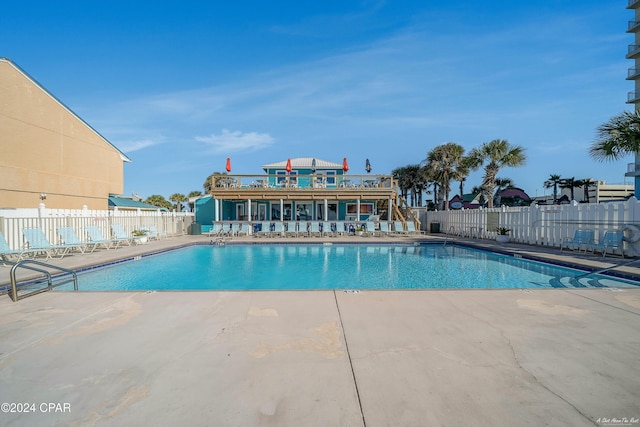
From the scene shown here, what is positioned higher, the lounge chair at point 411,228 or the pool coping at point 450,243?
the lounge chair at point 411,228

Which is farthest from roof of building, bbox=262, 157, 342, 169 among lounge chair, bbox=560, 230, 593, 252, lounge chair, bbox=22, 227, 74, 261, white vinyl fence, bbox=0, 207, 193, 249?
lounge chair, bbox=22, 227, 74, 261

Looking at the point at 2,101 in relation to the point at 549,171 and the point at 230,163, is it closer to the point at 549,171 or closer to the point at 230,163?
the point at 230,163

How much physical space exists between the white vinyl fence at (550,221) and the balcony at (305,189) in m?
5.16

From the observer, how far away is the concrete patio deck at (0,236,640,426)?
1987mm

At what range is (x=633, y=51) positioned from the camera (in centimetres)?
2759

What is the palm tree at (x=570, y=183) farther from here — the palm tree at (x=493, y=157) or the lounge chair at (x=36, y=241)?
the lounge chair at (x=36, y=241)

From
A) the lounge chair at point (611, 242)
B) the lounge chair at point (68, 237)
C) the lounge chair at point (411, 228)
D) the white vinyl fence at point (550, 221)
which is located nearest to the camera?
the lounge chair at point (611, 242)

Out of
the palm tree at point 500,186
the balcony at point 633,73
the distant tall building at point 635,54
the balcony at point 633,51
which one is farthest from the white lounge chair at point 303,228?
the palm tree at point 500,186

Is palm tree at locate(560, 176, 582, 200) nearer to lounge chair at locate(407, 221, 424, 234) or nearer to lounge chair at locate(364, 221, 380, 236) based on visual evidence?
lounge chair at locate(407, 221, 424, 234)

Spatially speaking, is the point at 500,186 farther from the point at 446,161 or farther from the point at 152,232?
the point at 152,232

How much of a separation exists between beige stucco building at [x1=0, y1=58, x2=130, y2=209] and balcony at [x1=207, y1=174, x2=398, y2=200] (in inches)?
296

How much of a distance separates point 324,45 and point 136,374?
20157mm

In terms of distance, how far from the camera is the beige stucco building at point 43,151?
45.7ft

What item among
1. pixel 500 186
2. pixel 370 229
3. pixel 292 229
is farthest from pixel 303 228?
pixel 500 186
